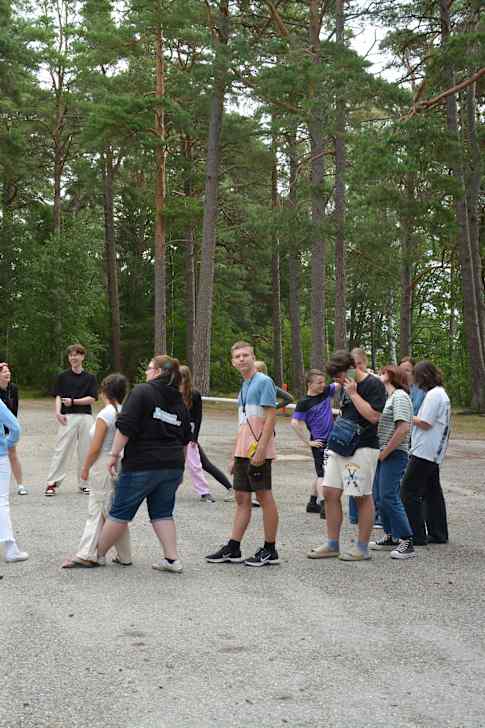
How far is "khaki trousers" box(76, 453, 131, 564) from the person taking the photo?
734cm

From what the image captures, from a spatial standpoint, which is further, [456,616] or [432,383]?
[432,383]

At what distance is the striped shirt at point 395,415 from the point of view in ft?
26.6

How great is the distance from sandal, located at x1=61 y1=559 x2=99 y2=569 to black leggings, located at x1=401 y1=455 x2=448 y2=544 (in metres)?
2.97

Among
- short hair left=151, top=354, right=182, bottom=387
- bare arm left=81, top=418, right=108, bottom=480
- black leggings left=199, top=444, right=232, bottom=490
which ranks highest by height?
short hair left=151, top=354, right=182, bottom=387

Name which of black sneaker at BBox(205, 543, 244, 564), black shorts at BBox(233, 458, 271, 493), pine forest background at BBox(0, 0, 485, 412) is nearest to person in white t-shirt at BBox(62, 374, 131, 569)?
black sneaker at BBox(205, 543, 244, 564)

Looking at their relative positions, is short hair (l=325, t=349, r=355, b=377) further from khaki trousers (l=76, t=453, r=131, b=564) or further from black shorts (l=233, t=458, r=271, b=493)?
khaki trousers (l=76, t=453, r=131, b=564)

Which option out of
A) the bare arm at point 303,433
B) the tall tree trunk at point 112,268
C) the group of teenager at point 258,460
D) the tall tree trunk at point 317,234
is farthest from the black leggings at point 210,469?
the tall tree trunk at point 112,268

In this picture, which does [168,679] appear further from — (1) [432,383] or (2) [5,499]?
(1) [432,383]

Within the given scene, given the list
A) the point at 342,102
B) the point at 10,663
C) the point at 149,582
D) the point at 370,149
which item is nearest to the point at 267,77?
the point at 342,102

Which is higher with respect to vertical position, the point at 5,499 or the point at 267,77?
the point at 267,77

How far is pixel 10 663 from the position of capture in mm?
4941

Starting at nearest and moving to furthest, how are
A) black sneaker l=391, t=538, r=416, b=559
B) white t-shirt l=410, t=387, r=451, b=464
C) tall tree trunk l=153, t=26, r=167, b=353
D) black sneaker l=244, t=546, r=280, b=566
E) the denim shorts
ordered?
the denim shorts → black sneaker l=244, t=546, r=280, b=566 → black sneaker l=391, t=538, r=416, b=559 → white t-shirt l=410, t=387, r=451, b=464 → tall tree trunk l=153, t=26, r=167, b=353

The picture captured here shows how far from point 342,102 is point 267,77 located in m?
2.46

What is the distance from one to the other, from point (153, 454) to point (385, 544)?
8.75 ft
